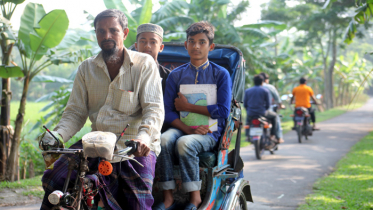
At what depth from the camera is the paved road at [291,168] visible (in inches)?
211

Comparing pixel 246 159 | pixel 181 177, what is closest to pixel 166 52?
pixel 181 177

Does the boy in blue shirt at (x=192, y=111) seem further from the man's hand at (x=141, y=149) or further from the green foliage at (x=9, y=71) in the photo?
the green foliage at (x=9, y=71)

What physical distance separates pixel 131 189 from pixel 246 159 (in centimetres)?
657

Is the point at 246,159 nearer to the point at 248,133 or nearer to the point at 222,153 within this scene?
the point at 248,133

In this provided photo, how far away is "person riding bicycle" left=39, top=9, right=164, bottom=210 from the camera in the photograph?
93.1 inches

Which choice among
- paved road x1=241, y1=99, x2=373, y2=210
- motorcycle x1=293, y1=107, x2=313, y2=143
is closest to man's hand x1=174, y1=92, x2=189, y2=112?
paved road x1=241, y1=99, x2=373, y2=210

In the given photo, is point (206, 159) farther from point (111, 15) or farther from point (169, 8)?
point (169, 8)

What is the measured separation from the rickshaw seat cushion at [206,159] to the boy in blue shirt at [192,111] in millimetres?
44

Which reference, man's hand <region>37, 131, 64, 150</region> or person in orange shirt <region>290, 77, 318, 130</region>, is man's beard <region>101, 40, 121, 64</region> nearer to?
man's hand <region>37, 131, 64, 150</region>

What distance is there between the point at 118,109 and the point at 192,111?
0.92 meters

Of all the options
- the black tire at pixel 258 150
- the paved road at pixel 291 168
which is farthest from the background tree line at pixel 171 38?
the black tire at pixel 258 150

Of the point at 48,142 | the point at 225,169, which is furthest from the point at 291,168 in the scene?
the point at 48,142

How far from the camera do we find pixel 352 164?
7.66 meters

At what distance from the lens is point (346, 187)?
5.89 metres
